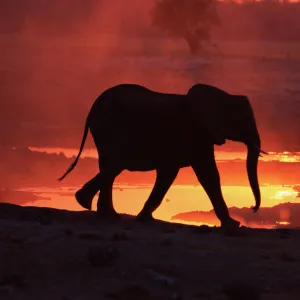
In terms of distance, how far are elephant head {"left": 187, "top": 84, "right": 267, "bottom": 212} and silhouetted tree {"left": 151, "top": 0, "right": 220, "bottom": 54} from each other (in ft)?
201

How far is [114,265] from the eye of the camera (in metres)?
12.9

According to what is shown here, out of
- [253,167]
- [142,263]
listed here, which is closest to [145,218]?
[253,167]

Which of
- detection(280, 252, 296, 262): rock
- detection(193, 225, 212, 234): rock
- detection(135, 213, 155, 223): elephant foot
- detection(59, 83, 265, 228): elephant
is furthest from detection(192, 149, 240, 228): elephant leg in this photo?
detection(280, 252, 296, 262): rock

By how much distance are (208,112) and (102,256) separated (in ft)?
15.0

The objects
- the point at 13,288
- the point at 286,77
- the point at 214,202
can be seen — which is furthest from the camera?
the point at 286,77

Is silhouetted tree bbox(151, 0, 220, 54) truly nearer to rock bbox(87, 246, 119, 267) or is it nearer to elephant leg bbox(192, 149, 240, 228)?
elephant leg bbox(192, 149, 240, 228)

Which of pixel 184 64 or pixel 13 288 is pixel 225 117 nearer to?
pixel 13 288

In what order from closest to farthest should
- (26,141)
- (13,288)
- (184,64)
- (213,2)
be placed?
(13,288), (26,141), (184,64), (213,2)

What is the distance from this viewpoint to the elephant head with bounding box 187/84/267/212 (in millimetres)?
16969

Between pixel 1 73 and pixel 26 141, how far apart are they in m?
26.6

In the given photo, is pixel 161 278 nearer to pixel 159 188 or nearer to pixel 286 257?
pixel 286 257

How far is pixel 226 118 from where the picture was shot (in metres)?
17.3

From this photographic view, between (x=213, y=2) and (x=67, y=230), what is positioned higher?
(x=213, y=2)

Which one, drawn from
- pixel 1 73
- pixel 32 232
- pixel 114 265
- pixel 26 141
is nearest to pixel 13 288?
pixel 114 265
